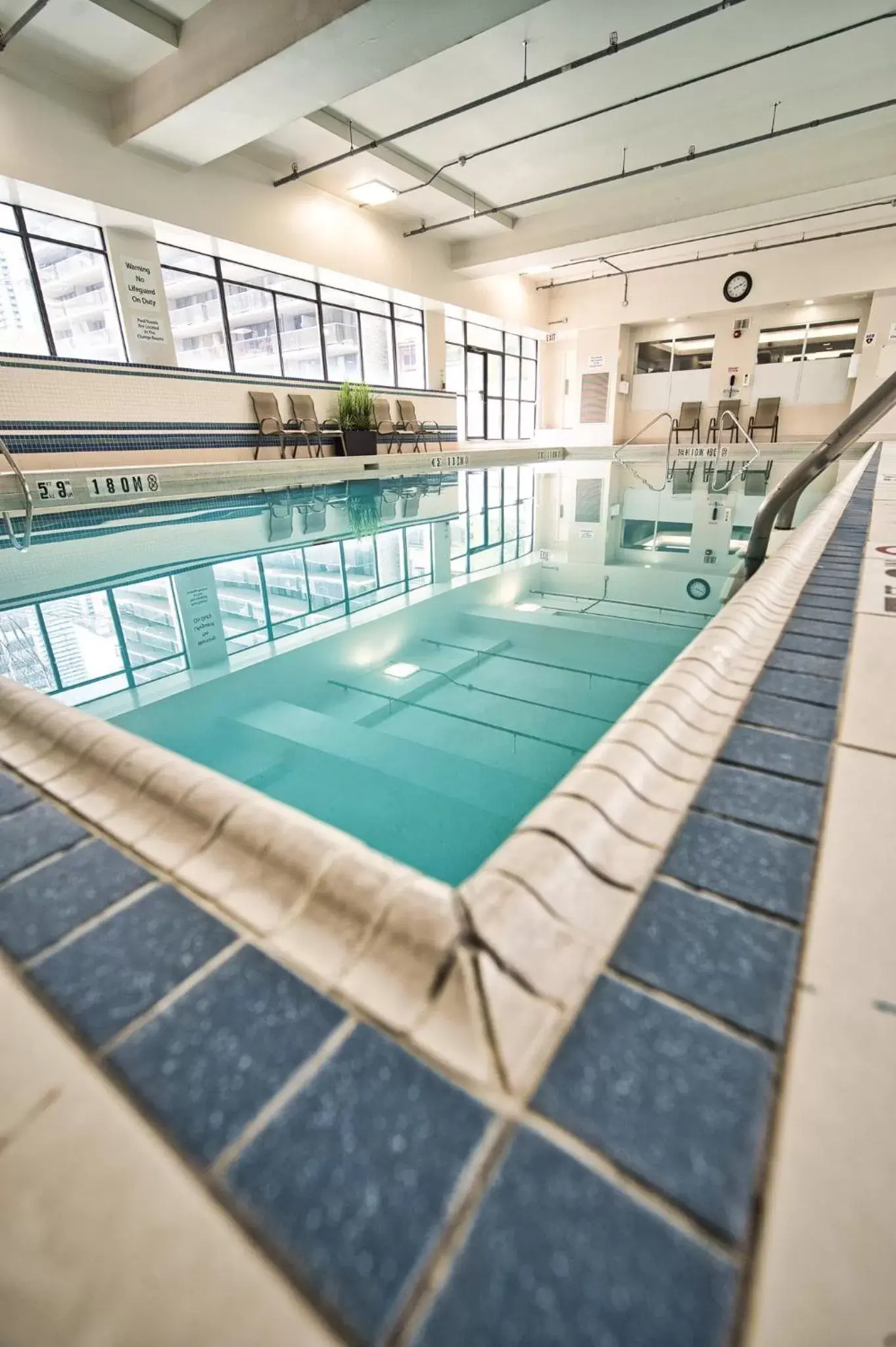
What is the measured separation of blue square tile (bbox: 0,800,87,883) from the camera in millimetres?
627

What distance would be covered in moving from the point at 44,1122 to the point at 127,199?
8168 millimetres

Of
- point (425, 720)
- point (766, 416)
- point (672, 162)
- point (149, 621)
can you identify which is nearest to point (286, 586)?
point (149, 621)

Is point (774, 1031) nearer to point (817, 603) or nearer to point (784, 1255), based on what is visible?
point (784, 1255)

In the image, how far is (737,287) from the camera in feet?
38.6

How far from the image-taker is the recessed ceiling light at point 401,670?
70.7 inches

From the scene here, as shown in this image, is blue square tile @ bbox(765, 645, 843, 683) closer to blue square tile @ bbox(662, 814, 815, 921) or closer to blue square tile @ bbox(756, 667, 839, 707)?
blue square tile @ bbox(756, 667, 839, 707)

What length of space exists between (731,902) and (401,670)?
1.39 metres

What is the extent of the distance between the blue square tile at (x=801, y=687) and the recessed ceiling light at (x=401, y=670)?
1.04 meters

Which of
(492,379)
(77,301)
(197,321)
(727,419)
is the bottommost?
(727,419)

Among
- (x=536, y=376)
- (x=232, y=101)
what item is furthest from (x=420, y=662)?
(x=536, y=376)

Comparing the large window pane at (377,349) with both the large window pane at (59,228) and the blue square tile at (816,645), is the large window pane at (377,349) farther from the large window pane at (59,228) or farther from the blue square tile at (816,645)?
the blue square tile at (816,645)

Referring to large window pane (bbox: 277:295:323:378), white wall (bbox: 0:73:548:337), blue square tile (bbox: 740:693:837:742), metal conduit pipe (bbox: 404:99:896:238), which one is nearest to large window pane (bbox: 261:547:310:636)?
blue square tile (bbox: 740:693:837:742)

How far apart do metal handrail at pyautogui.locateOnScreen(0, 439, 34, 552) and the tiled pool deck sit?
385cm

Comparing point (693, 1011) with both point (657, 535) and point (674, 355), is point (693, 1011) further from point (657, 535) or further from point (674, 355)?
point (674, 355)
